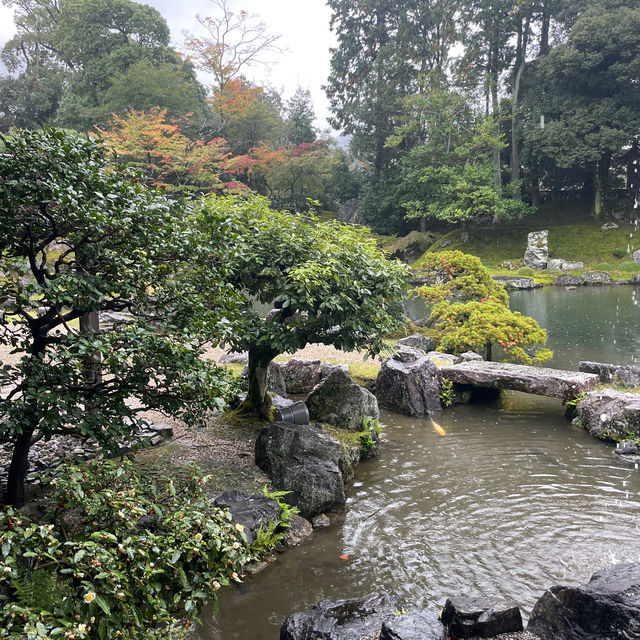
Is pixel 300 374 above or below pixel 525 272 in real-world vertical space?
below

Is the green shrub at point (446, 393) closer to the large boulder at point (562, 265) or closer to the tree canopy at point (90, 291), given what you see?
the tree canopy at point (90, 291)

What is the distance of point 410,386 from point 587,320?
11983mm

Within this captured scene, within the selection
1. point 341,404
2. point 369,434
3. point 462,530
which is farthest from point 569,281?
point 462,530

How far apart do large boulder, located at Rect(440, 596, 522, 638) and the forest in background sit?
25.2 m

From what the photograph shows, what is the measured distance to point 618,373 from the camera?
33.8ft

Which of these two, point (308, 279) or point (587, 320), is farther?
point (587, 320)

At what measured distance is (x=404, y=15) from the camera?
37812 mm

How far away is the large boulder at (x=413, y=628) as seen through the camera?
329 cm

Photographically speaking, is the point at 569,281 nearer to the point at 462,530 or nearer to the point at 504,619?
the point at 462,530

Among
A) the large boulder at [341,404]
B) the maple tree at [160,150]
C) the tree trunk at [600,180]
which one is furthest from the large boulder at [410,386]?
the tree trunk at [600,180]

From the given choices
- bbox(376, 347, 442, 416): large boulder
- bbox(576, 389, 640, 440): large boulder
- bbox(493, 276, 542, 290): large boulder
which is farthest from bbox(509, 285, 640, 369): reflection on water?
bbox(376, 347, 442, 416): large boulder

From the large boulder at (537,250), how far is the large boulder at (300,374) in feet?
83.8

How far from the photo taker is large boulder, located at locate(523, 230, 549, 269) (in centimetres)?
3198

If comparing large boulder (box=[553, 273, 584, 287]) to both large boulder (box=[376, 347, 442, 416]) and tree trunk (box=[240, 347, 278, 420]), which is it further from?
tree trunk (box=[240, 347, 278, 420])
